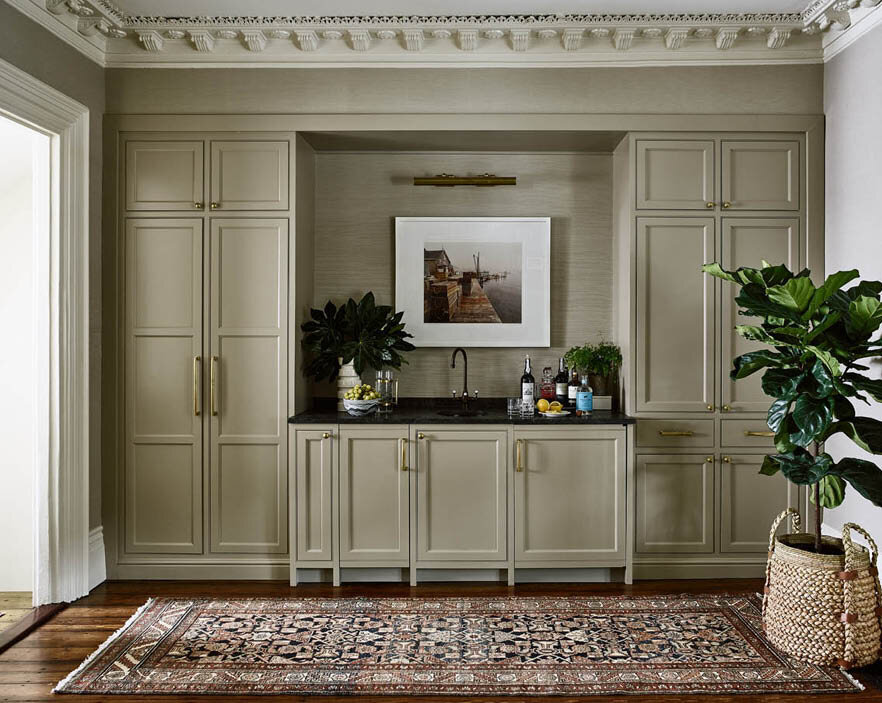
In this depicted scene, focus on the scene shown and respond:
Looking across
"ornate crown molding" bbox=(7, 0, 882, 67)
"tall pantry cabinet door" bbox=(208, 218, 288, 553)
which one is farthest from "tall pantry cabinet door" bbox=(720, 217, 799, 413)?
"tall pantry cabinet door" bbox=(208, 218, 288, 553)

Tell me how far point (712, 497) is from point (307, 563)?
224 centimetres

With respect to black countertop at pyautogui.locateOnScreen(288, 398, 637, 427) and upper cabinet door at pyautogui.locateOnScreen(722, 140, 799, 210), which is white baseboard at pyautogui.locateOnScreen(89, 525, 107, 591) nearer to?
black countertop at pyautogui.locateOnScreen(288, 398, 637, 427)

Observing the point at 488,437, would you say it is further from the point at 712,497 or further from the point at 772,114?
the point at 772,114

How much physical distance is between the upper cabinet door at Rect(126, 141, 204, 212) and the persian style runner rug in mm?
2119

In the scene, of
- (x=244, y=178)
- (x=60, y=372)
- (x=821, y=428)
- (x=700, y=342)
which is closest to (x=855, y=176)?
(x=700, y=342)

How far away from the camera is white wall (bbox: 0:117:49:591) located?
4.03 m

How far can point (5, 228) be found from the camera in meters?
4.05

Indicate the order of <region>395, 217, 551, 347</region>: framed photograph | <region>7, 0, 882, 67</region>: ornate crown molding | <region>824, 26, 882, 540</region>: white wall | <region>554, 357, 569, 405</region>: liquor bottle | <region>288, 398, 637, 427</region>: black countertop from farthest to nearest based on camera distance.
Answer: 1. <region>395, 217, 551, 347</region>: framed photograph
2. <region>554, 357, 569, 405</region>: liquor bottle
3. <region>288, 398, 637, 427</region>: black countertop
4. <region>7, 0, 882, 67</region>: ornate crown molding
5. <region>824, 26, 882, 540</region>: white wall

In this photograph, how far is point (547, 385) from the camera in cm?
421

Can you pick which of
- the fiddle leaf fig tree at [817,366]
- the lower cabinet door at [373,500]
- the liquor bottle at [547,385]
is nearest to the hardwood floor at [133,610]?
the lower cabinet door at [373,500]

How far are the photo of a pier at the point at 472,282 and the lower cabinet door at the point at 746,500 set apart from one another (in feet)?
4.93

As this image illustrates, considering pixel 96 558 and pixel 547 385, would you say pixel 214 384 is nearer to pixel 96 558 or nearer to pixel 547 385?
pixel 96 558

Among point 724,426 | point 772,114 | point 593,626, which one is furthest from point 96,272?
point 772,114

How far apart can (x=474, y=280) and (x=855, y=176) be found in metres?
2.09
